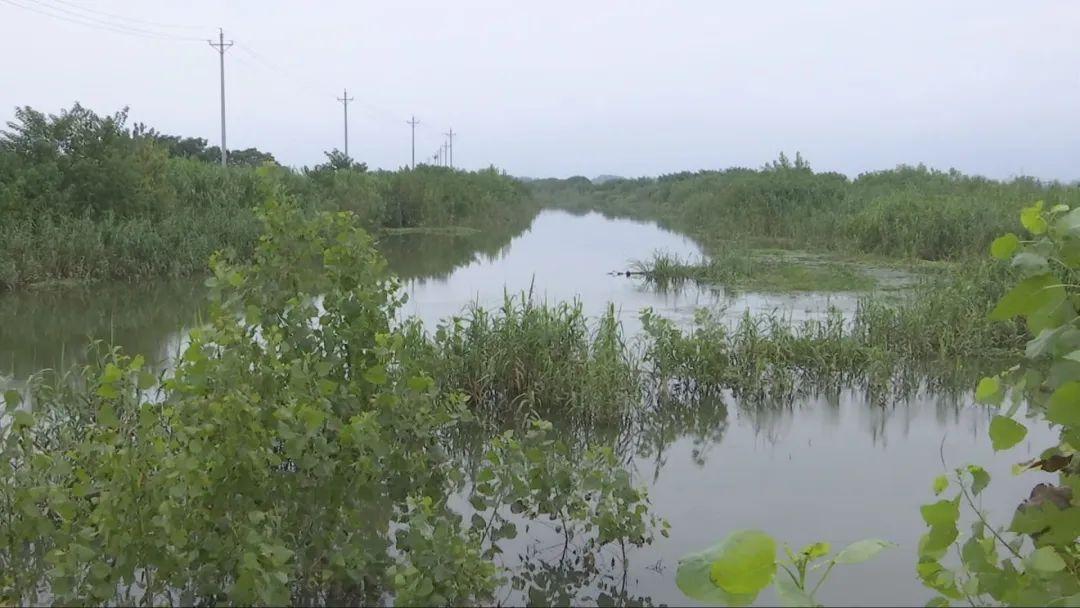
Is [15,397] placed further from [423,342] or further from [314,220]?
[423,342]

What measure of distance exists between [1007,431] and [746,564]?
2.34ft

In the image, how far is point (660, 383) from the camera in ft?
21.0

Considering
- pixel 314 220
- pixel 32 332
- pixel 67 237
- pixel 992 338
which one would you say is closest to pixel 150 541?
pixel 314 220

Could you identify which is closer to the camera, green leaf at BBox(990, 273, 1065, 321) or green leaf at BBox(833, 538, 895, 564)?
green leaf at BBox(833, 538, 895, 564)

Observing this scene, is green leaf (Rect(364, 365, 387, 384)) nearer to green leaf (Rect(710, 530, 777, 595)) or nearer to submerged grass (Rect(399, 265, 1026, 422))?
submerged grass (Rect(399, 265, 1026, 422))

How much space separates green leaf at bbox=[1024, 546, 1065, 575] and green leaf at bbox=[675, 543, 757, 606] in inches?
28.0

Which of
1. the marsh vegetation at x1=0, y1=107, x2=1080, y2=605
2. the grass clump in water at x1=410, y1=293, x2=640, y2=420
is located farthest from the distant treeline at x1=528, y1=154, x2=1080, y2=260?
the grass clump in water at x1=410, y1=293, x2=640, y2=420

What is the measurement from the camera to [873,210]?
55.4 feet

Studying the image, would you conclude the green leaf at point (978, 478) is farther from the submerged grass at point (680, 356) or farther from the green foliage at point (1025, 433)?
the submerged grass at point (680, 356)

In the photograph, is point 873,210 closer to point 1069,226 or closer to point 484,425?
point 484,425

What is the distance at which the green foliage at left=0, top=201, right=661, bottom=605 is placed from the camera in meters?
2.82

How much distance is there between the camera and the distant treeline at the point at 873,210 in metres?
14.8

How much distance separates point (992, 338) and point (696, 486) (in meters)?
3.90

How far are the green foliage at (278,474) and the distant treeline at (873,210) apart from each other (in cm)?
1100
